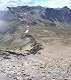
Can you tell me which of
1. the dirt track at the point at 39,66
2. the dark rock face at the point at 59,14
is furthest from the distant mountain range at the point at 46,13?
the dirt track at the point at 39,66

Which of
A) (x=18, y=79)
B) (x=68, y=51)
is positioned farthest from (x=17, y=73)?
(x=68, y=51)

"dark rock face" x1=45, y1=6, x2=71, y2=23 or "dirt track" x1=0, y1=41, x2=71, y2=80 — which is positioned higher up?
"dirt track" x1=0, y1=41, x2=71, y2=80

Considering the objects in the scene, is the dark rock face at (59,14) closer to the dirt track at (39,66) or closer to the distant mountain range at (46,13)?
the distant mountain range at (46,13)

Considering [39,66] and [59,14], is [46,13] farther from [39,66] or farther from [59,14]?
[39,66]

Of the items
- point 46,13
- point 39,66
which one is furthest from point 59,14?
point 39,66

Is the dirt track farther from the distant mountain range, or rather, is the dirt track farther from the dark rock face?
the dark rock face

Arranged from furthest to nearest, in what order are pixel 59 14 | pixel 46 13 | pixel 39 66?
pixel 59 14
pixel 46 13
pixel 39 66

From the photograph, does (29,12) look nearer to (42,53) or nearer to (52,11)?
(52,11)

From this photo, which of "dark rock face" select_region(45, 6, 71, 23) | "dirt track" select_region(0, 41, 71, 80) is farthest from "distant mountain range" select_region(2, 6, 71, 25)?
"dirt track" select_region(0, 41, 71, 80)

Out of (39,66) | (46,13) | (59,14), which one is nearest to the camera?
(39,66)

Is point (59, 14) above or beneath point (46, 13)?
beneath

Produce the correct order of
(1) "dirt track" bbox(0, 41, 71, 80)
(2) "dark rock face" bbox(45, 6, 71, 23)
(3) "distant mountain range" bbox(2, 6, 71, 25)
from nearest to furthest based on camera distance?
(1) "dirt track" bbox(0, 41, 71, 80) < (3) "distant mountain range" bbox(2, 6, 71, 25) < (2) "dark rock face" bbox(45, 6, 71, 23)

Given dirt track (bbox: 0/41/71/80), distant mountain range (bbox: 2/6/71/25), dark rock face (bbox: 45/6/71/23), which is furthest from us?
dark rock face (bbox: 45/6/71/23)
